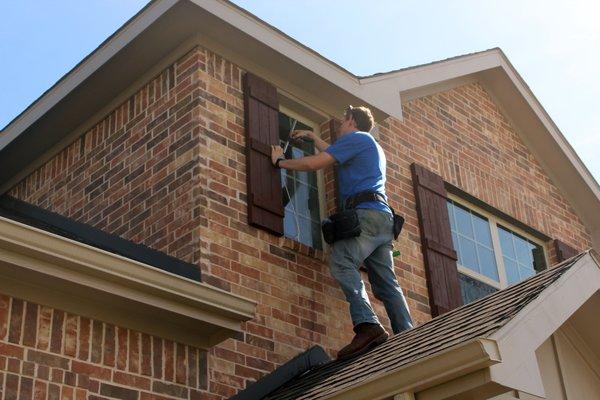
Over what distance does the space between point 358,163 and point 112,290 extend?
7.63ft

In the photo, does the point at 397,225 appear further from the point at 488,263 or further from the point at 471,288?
the point at 488,263

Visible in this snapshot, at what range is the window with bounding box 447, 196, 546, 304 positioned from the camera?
33.1ft

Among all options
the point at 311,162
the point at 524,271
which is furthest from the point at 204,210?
the point at 524,271

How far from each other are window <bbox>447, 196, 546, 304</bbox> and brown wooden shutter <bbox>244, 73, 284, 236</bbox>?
2.42 meters

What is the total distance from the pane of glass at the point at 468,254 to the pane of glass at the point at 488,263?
0.11 m

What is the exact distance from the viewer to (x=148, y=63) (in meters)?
8.84

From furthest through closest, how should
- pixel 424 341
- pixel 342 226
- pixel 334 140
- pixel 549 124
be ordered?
pixel 549 124
pixel 334 140
pixel 342 226
pixel 424 341

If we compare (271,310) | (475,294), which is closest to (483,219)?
(475,294)

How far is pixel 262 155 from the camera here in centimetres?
834

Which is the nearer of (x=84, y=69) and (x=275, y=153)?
(x=275, y=153)

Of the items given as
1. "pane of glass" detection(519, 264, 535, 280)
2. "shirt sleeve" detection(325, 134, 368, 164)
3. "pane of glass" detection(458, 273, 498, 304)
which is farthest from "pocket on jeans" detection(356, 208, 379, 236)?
"pane of glass" detection(519, 264, 535, 280)

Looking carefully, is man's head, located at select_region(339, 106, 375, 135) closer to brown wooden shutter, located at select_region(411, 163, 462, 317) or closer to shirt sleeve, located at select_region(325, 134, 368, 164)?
shirt sleeve, located at select_region(325, 134, 368, 164)

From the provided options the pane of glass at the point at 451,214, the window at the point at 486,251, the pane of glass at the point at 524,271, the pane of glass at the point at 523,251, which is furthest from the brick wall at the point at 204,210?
the pane of glass at the point at 524,271

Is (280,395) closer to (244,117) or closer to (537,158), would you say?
(244,117)
